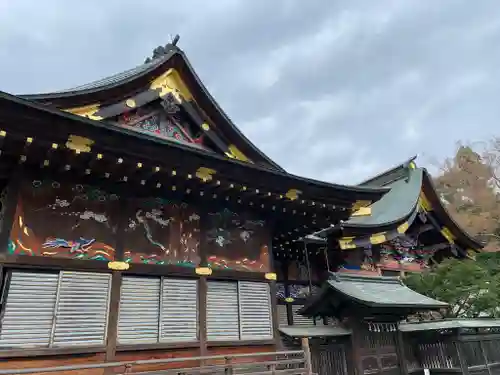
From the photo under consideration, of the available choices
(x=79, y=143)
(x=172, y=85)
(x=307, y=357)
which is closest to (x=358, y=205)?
(x=307, y=357)

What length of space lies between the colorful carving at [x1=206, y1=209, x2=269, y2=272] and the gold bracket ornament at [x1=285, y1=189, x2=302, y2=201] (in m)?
1.15

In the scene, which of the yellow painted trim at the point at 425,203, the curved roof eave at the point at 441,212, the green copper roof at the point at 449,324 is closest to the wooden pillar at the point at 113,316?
the green copper roof at the point at 449,324

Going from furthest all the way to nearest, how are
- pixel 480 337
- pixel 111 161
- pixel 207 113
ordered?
1. pixel 480 337
2. pixel 207 113
3. pixel 111 161

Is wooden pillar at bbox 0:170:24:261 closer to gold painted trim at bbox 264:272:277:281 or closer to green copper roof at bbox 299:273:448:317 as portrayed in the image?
gold painted trim at bbox 264:272:277:281

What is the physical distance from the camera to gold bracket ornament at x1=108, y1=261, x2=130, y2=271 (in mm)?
6031

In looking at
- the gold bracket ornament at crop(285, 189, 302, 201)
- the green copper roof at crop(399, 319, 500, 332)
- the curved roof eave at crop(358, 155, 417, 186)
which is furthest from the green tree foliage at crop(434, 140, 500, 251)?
the gold bracket ornament at crop(285, 189, 302, 201)

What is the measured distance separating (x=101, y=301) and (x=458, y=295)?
9.80 m

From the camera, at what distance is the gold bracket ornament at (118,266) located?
603 cm

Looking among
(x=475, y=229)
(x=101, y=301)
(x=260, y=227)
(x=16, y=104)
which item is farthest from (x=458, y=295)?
(x=475, y=229)

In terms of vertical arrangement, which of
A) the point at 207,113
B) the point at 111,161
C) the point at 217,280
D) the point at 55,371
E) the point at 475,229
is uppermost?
the point at 475,229

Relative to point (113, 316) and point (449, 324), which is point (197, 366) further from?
point (449, 324)

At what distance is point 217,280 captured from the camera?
23.4ft

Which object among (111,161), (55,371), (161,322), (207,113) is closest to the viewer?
(55,371)

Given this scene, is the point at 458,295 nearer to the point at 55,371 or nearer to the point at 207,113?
the point at 207,113
